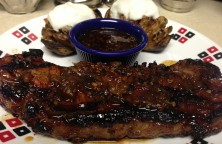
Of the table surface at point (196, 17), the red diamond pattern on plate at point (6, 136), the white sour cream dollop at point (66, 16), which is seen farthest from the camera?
the table surface at point (196, 17)

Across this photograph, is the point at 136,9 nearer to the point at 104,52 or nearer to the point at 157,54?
the point at 157,54

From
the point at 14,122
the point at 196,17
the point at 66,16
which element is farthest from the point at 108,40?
the point at 196,17

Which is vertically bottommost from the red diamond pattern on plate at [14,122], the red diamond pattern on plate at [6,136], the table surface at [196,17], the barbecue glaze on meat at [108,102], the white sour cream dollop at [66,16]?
the table surface at [196,17]

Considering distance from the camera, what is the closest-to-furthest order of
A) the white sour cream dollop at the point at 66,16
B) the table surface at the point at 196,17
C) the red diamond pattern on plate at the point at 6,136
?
1. the red diamond pattern on plate at the point at 6,136
2. the white sour cream dollop at the point at 66,16
3. the table surface at the point at 196,17

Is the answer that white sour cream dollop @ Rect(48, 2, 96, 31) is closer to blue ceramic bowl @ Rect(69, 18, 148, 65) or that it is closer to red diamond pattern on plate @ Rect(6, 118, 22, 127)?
blue ceramic bowl @ Rect(69, 18, 148, 65)

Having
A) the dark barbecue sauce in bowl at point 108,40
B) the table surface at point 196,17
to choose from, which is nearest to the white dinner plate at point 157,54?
the dark barbecue sauce in bowl at point 108,40

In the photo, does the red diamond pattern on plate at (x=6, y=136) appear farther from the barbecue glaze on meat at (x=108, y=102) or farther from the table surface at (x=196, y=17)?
the table surface at (x=196, y=17)
